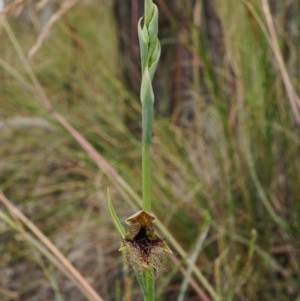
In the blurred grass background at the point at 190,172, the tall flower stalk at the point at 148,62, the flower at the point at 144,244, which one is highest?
the tall flower stalk at the point at 148,62

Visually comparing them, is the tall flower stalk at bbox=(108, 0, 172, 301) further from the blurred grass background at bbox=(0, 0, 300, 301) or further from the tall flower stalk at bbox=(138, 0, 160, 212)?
the blurred grass background at bbox=(0, 0, 300, 301)

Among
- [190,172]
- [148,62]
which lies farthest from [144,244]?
[190,172]

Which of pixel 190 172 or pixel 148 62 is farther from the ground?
pixel 148 62

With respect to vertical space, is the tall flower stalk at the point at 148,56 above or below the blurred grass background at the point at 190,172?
above

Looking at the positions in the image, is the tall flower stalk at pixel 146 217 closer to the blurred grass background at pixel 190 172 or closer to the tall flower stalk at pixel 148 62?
the tall flower stalk at pixel 148 62

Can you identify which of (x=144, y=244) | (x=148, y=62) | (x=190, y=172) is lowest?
(x=190, y=172)

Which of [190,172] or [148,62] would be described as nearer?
[148,62]

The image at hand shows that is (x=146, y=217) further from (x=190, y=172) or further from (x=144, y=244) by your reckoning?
(x=190, y=172)

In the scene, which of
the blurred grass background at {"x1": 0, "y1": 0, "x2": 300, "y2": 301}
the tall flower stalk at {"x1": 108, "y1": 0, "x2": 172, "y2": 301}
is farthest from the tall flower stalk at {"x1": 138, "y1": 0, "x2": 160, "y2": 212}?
the blurred grass background at {"x1": 0, "y1": 0, "x2": 300, "y2": 301}

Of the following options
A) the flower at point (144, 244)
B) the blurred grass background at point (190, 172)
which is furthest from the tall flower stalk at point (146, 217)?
the blurred grass background at point (190, 172)
